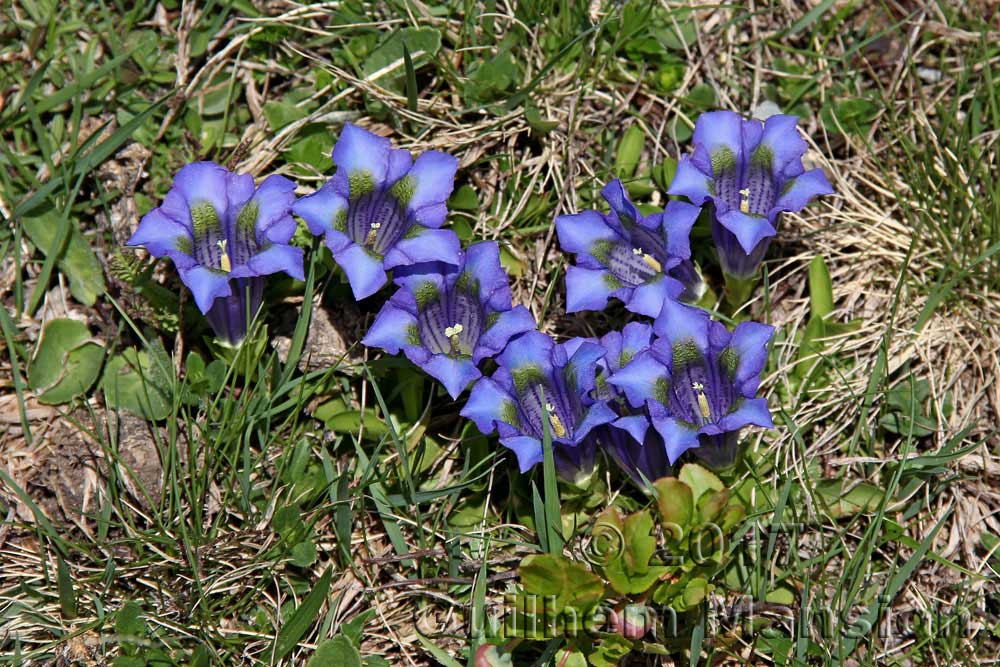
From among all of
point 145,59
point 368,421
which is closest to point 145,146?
point 145,59

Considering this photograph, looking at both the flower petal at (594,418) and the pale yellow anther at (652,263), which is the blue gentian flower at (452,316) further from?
the pale yellow anther at (652,263)

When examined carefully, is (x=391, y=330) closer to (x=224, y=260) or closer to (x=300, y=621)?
(x=224, y=260)

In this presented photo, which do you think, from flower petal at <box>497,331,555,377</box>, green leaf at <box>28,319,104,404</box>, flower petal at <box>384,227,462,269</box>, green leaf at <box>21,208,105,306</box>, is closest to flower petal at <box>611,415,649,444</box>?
flower petal at <box>497,331,555,377</box>

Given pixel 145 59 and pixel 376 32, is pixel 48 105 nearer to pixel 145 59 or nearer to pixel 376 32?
pixel 145 59

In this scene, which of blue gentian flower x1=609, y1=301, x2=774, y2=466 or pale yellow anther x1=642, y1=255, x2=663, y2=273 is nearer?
blue gentian flower x1=609, y1=301, x2=774, y2=466

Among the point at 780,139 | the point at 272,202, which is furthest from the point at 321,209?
the point at 780,139

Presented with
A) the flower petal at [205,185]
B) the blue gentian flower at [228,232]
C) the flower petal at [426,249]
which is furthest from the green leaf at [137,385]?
the flower petal at [426,249]

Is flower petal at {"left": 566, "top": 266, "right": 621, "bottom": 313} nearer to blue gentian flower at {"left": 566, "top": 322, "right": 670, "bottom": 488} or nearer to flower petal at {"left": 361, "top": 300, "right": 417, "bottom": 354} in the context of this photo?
Result: blue gentian flower at {"left": 566, "top": 322, "right": 670, "bottom": 488}
